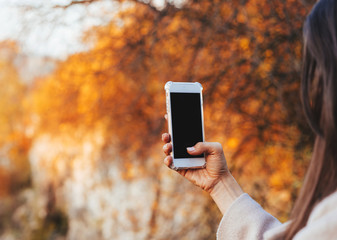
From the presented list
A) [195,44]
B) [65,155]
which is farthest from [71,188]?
[195,44]

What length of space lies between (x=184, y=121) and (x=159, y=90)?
2.53m

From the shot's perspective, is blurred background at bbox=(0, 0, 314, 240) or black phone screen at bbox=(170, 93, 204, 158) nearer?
black phone screen at bbox=(170, 93, 204, 158)

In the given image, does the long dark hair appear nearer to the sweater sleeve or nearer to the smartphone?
the sweater sleeve

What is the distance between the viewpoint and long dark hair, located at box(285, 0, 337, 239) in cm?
76

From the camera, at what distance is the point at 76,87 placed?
421cm

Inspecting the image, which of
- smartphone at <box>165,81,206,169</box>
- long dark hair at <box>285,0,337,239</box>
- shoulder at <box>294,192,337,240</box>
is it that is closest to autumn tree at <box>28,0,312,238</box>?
smartphone at <box>165,81,206,169</box>

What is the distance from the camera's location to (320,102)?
800 millimetres

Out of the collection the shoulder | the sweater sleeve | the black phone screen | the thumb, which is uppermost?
the black phone screen

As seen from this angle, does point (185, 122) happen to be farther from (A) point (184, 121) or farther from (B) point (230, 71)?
(B) point (230, 71)

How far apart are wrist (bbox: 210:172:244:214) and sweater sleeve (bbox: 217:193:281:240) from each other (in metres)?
0.05

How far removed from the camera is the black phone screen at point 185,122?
1338 mm

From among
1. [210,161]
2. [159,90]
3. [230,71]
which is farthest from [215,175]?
[159,90]

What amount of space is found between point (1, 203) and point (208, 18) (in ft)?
15.7

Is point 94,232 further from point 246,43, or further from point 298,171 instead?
point 246,43
